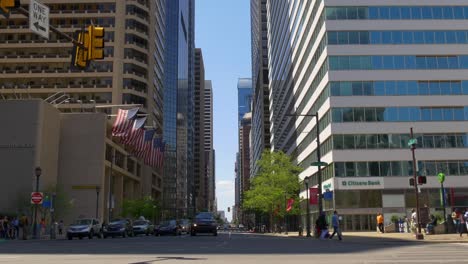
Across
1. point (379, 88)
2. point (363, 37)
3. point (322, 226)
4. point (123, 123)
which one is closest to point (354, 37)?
point (363, 37)

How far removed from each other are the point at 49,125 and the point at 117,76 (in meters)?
29.2

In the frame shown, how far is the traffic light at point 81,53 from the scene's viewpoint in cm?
1409

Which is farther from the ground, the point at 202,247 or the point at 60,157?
the point at 60,157

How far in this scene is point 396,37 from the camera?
6506cm

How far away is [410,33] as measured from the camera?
6519cm

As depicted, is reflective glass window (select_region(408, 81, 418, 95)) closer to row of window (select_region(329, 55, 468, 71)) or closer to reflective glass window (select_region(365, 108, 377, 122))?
row of window (select_region(329, 55, 468, 71))

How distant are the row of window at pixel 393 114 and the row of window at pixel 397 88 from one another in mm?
1810

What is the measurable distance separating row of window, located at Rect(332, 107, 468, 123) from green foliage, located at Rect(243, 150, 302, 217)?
19.0 meters

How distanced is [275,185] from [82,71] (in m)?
39.3

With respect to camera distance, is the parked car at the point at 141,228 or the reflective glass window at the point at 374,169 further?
the reflective glass window at the point at 374,169

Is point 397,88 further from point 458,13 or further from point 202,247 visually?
point 202,247

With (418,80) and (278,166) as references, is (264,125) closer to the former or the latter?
(278,166)

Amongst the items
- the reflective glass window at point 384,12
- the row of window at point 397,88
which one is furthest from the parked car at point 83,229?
the reflective glass window at point 384,12

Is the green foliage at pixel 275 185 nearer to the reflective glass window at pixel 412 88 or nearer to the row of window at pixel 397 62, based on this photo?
the row of window at pixel 397 62
